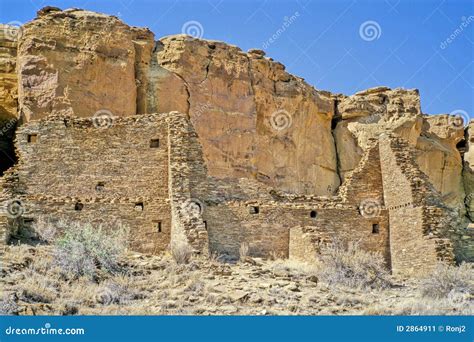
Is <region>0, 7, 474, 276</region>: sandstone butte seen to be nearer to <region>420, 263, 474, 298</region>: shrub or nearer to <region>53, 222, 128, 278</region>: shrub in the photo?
<region>53, 222, 128, 278</region>: shrub

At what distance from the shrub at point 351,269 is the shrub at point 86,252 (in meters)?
4.85

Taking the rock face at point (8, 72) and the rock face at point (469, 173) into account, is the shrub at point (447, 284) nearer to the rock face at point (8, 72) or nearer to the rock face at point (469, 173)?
the rock face at point (8, 72)

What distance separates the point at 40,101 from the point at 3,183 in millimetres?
7735

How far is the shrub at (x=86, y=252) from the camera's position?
16906 millimetres

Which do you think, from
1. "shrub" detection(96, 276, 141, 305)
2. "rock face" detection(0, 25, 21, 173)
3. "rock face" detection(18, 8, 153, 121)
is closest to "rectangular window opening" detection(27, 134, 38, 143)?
"rock face" detection(18, 8, 153, 121)

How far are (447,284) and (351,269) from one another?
7.21 feet

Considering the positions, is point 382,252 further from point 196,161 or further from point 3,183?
point 3,183

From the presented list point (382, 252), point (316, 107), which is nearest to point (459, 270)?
point (382, 252)

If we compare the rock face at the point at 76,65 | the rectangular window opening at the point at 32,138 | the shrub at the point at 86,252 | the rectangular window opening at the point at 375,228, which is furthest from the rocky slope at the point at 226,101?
the shrub at the point at 86,252

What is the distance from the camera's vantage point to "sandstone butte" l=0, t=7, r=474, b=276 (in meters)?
20.9

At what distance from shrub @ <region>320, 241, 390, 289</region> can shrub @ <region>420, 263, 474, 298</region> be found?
106cm

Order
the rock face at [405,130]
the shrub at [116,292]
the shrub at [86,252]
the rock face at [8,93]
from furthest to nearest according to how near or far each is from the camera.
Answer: the rock face at [405,130]
the rock face at [8,93]
the shrub at [86,252]
the shrub at [116,292]

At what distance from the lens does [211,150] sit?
32.5 metres

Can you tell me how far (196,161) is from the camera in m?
21.7
